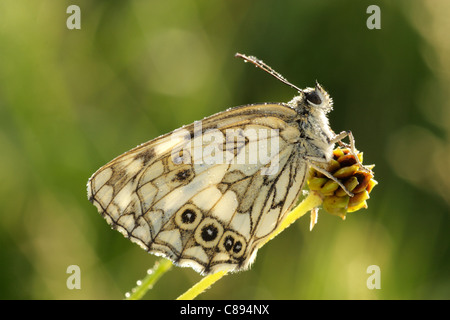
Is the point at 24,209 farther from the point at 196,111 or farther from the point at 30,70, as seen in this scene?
the point at 196,111

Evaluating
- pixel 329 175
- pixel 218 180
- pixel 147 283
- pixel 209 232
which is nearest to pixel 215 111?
pixel 218 180

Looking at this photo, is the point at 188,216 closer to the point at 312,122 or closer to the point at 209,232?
the point at 209,232

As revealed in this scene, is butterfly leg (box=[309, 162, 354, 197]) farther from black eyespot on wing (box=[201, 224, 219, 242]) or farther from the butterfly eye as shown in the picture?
black eyespot on wing (box=[201, 224, 219, 242])

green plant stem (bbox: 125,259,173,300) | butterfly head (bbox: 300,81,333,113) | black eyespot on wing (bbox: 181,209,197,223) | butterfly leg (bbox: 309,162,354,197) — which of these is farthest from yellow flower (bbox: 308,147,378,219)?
green plant stem (bbox: 125,259,173,300)
